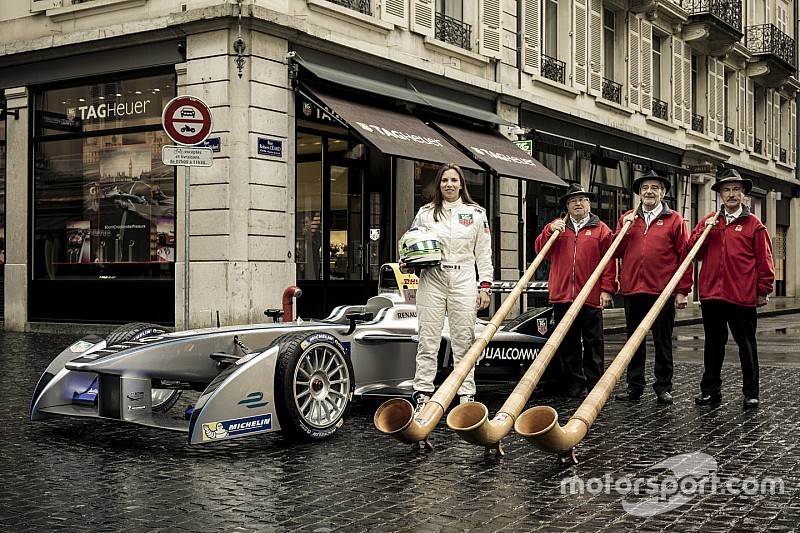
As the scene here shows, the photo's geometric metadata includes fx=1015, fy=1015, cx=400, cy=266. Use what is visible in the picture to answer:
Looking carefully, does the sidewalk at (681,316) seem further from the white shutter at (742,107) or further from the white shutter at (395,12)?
the white shutter at (742,107)

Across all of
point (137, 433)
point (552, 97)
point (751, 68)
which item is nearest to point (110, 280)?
point (137, 433)

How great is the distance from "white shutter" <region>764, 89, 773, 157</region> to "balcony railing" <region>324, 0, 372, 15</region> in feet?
80.4

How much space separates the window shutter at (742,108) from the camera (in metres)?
34.3

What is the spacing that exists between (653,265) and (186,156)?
501cm

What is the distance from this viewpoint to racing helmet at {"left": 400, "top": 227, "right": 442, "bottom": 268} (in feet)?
23.2

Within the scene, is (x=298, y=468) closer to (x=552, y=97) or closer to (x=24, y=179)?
(x=24, y=179)

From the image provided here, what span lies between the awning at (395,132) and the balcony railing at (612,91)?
8614 millimetres

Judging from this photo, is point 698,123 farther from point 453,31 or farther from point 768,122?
point 453,31

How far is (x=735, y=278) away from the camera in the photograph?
832 cm

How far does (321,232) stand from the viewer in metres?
16.6

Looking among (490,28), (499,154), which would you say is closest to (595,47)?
(490,28)

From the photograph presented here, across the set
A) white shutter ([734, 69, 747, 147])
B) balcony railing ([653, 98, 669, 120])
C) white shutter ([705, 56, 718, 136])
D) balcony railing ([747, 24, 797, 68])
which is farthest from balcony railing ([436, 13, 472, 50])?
balcony railing ([747, 24, 797, 68])

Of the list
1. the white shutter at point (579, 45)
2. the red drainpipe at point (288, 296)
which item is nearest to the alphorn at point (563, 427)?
the red drainpipe at point (288, 296)

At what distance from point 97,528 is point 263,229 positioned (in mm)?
10337
